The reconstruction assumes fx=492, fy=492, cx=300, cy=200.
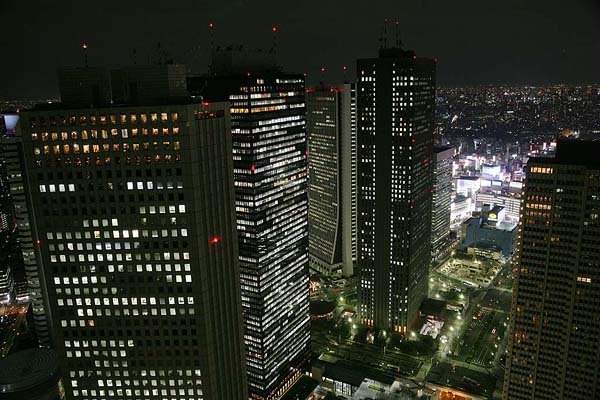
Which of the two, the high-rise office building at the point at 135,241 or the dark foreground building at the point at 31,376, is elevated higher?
the high-rise office building at the point at 135,241

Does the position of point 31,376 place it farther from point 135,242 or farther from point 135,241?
point 135,241

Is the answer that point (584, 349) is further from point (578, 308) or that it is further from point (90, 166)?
point (90, 166)

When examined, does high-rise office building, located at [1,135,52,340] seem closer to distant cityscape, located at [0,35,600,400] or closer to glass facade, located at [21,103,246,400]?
distant cityscape, located at [0,35,600,400]

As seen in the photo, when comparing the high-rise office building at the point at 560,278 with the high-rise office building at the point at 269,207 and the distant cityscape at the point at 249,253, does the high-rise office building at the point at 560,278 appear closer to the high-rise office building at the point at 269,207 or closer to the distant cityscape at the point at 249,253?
the distant cityscape at the point at 249,253

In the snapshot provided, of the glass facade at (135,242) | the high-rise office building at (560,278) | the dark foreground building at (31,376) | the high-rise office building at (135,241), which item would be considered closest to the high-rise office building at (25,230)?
the high-rise office building at (135,241)

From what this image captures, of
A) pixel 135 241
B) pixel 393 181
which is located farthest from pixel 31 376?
pixel 393 181

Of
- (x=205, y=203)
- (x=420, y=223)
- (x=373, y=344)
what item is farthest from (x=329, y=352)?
(x=205, y=203)
